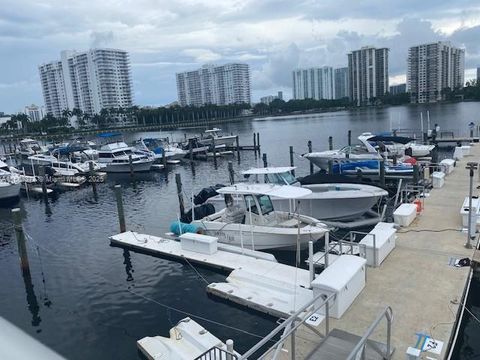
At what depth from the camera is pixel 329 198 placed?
68.9ft

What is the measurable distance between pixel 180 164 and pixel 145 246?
119ft

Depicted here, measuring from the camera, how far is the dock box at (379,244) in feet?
40.1

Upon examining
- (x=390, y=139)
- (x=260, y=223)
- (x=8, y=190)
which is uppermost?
(x=390, y=139)

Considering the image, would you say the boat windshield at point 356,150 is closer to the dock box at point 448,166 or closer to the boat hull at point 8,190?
the dock box at point 448,166

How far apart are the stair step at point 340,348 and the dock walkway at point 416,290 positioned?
0.45m

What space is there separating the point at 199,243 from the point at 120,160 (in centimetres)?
3328

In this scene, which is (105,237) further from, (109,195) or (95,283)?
(109,195)

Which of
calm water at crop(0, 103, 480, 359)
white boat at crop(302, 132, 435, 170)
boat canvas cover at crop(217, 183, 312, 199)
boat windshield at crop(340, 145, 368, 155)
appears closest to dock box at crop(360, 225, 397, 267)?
calm water at crop(0, 103, 480, 359)

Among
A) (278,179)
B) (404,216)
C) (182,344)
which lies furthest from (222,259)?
(404,216)

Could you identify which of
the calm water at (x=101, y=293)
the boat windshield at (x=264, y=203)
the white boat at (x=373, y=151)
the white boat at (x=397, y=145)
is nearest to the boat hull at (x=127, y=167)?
the calm water at (x=101, y=293)

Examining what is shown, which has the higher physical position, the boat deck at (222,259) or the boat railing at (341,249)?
the boat railing at (341,249)

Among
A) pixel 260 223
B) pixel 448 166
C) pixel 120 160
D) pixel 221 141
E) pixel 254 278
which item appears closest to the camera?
pixel 254 278

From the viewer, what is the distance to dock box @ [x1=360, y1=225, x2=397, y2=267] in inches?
482

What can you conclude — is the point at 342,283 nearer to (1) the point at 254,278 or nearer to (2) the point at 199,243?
(1) the point at 254,278
